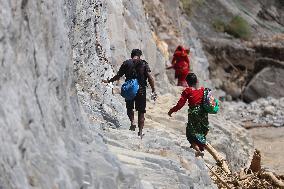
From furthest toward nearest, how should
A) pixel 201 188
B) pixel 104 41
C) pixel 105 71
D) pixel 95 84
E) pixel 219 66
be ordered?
1. pixel 219 66
2. pixel 104 41
3. pixel 105 71
4. pixel 95 84
5. pixel 201 188

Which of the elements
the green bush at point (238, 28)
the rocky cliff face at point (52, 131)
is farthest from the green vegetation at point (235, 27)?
the rocky cliff face at point (52, 131)

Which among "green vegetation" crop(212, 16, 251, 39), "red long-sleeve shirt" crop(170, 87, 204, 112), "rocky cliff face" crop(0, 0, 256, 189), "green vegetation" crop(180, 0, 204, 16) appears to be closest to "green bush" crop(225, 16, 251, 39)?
"green vegetation" crop(212, 16, 251, 39)

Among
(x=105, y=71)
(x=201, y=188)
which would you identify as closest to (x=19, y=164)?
(x=201, y=188)

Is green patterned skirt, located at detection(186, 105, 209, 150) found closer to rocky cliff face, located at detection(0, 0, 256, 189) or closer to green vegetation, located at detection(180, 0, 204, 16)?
rocky cliff face, located at detection(0, 0, 256, 189)

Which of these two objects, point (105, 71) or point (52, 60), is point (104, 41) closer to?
point (105, 71)

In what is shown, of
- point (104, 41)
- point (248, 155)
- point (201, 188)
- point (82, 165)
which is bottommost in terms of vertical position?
point (248, 155)

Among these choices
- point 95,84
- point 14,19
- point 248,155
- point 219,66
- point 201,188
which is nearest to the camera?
point 14,19

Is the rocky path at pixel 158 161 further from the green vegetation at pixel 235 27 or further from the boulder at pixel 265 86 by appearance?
the green vegetation at pixel 235 27

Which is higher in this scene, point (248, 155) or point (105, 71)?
point (105, 71)

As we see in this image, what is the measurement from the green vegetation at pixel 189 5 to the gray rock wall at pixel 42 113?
61.1 feet

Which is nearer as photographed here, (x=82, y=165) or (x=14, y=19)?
(x=14, y=19)

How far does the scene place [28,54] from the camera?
4191 millimetres

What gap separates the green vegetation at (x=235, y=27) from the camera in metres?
23.5

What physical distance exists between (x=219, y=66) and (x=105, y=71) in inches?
487
